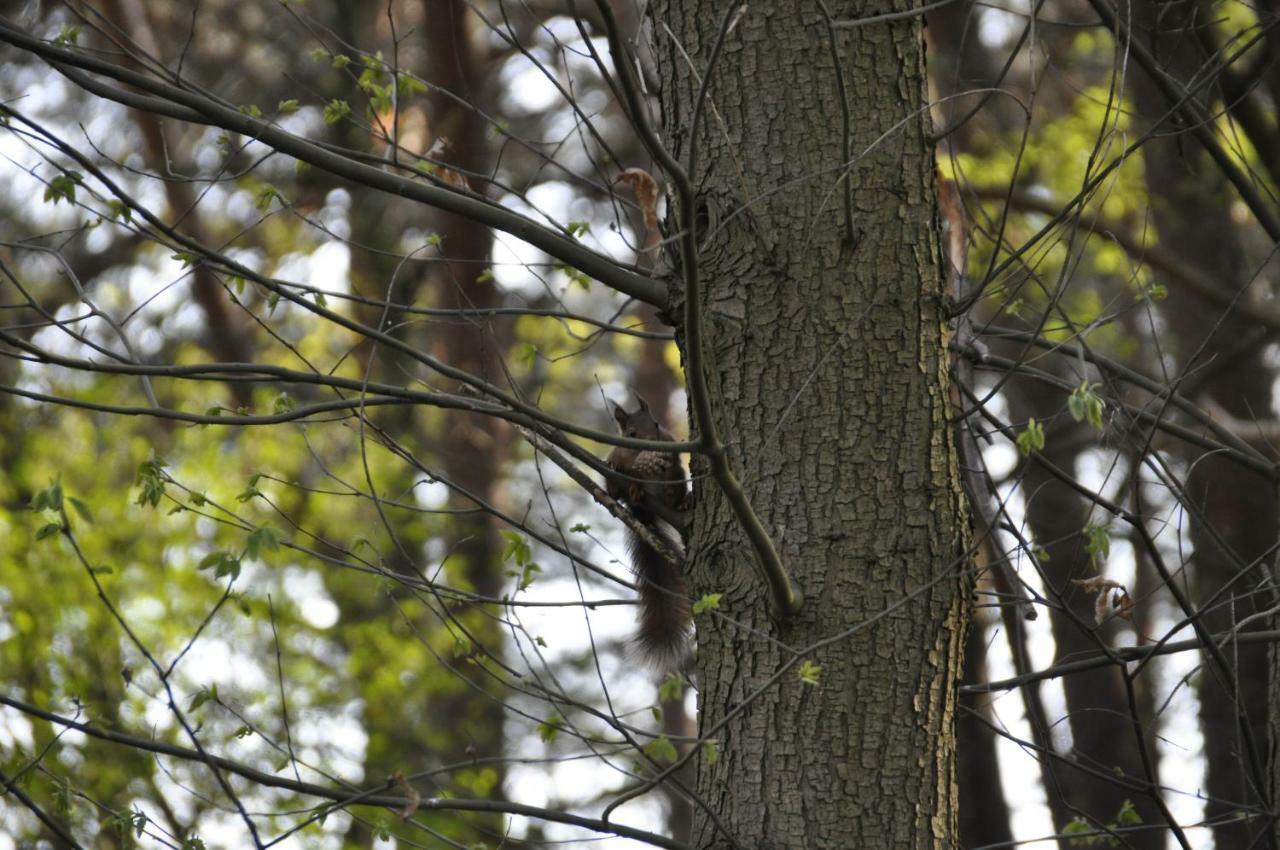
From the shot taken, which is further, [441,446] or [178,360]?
[178,360]

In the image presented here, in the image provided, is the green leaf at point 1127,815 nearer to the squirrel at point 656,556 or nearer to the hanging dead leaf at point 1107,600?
the hanging dead leaf at point 1107,600

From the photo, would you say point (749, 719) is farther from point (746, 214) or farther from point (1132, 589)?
point (1132, 589)

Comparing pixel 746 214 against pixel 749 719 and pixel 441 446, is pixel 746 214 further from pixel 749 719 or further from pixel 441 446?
pixel 441 446

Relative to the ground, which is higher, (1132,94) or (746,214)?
(1132,94)

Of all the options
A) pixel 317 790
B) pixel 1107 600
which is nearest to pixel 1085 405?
pixel 1107 600

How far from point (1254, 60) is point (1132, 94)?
1229 millimetres

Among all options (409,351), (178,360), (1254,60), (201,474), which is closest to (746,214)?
(409,351)

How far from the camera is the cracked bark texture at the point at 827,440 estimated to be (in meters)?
2.39

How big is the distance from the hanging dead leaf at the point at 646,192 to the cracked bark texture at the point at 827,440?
7.4 inches

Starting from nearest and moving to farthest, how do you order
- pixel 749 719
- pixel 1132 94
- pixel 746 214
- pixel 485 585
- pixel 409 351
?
1. pixel 409 351
2. pixel 749 719
3. pixel 746 214
4. pixel 1132 94
5. pixel 485 585

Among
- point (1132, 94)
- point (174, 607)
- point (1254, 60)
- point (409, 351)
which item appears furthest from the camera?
point (174, 607)

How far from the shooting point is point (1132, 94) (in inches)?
243

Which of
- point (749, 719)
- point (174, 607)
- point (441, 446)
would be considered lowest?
point (749, 719)

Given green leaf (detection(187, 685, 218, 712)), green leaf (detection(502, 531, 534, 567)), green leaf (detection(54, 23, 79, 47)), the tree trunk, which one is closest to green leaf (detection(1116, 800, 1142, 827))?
the tree trunk
